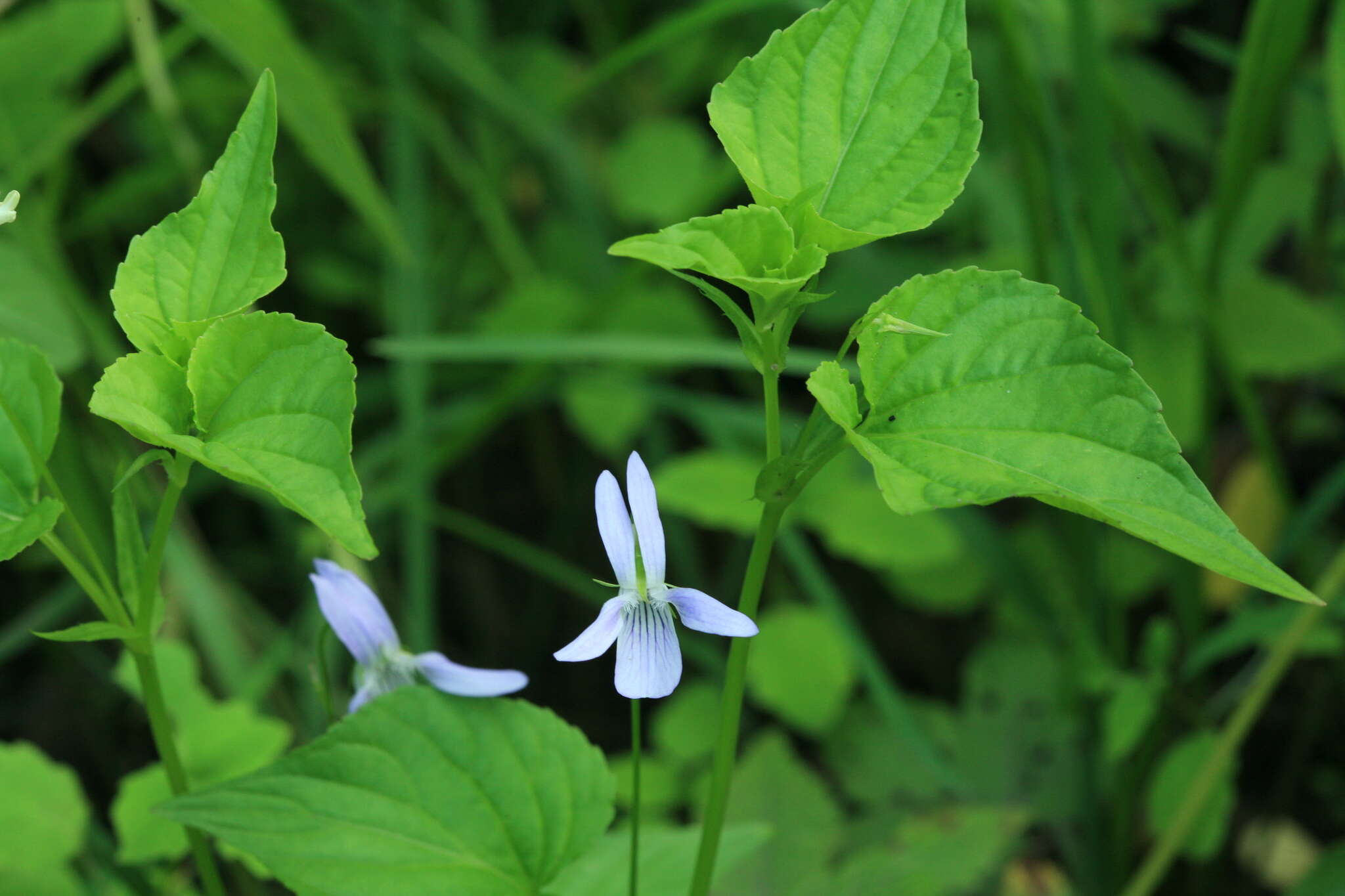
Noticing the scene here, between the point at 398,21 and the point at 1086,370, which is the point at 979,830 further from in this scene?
the point at 398,21

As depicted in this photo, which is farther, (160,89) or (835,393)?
(160,89)

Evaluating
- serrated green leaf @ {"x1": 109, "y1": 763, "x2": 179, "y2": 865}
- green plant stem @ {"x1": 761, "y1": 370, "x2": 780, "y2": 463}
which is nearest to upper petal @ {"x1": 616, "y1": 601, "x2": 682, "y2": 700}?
green plant stem @ {"x1": 761, "y1": 370, "x2": 780, "y2": 463}

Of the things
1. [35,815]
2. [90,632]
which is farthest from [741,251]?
[35,815]

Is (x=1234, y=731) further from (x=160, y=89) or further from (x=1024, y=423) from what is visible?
(x=160, y=89)

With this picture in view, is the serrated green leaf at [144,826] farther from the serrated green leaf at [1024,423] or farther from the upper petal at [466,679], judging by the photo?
the serrated green leaf at [1024,423]

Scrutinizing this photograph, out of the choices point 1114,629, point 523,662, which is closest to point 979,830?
point 1114,629
